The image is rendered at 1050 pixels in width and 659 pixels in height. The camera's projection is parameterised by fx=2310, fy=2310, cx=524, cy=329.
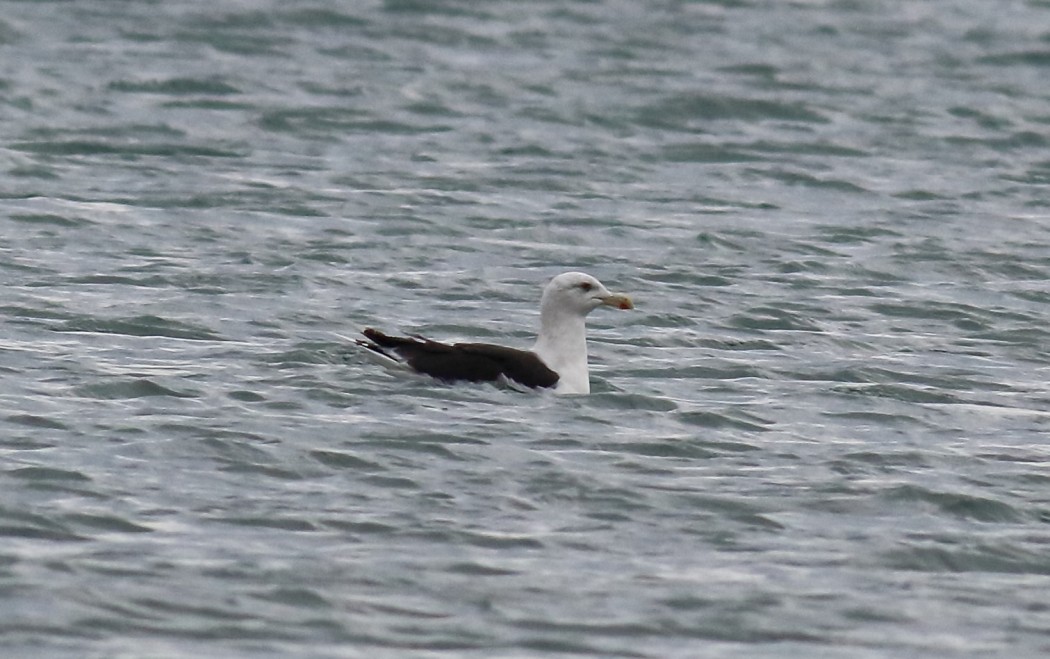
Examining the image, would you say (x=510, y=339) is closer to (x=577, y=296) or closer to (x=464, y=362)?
(x=577, y=296)

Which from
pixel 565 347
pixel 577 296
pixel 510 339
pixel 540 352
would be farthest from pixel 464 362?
pixel 510 339

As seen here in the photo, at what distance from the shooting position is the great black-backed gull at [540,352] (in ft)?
47.1

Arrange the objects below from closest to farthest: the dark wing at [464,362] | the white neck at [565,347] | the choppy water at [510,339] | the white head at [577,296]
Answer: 1. the choppy water at [510,339]
2. the dark wing at [464,362]
3. the white neck at [565,347]
4. the white head at [577,296]

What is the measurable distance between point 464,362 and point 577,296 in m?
0.98

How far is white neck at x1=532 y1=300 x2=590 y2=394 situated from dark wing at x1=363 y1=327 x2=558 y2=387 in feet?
0.34

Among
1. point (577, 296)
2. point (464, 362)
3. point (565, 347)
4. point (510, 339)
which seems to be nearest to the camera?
point (464, 362)

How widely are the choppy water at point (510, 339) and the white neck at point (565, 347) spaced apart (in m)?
0.19

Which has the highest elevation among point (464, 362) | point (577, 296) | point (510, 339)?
point (577, 296)

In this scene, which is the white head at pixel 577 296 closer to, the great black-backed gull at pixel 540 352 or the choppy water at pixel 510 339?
the great black-backed gull at pixel 540 352

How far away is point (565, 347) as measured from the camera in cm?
1470

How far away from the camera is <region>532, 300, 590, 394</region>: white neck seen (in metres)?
14.6

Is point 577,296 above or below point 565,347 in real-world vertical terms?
above

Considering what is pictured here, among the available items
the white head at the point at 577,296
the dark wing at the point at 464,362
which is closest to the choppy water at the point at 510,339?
the dark wing at the point at 464,362

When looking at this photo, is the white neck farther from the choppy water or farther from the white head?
the choppy water
